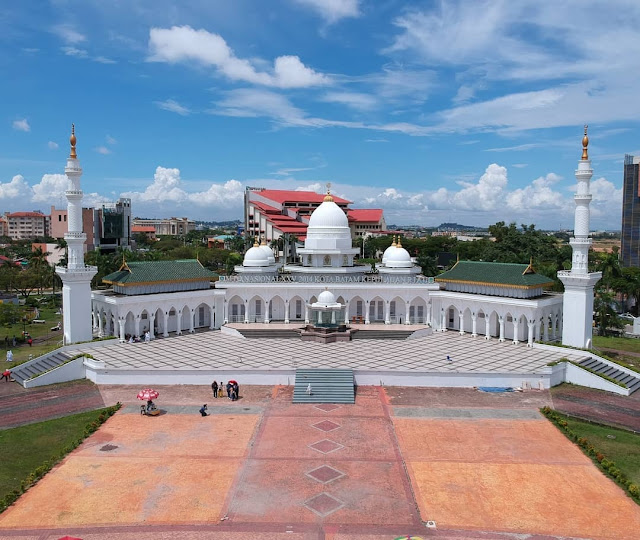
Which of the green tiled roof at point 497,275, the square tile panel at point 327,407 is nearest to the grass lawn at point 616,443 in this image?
the square tile panel at point 327,407

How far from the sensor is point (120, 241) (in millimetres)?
109125

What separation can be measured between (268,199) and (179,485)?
9953cm

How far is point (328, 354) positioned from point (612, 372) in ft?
53.7

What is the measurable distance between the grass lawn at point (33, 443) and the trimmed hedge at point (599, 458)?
19.5m

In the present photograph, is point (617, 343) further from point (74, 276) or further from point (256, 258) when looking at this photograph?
point (74, 276)

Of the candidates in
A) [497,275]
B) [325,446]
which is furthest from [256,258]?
[325,446]

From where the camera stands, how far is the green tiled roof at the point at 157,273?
3747 centimetres

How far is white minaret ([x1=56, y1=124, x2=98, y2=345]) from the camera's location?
33562 millimetres

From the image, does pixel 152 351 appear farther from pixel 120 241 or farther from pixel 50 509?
pixel 120 241

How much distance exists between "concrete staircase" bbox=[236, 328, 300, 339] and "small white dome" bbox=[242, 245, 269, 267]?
7.30 metres

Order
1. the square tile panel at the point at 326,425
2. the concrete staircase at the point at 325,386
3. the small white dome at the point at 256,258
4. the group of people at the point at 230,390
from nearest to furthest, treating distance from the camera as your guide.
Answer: the square tile panel at the point at 326,425 → the concrete staircase at the point at 325,386 → the group of people at the point at 230,390 → the small white dome at the point at 256,258

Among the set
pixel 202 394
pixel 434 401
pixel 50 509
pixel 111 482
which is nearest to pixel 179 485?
pixel 111 482

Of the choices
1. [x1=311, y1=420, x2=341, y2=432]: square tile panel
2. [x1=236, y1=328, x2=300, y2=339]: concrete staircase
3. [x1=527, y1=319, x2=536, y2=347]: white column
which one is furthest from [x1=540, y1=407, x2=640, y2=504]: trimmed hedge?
[x1=236, y1=328, x2=300, y2=339]: concrete staircase

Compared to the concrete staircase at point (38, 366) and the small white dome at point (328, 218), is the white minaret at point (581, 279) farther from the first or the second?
the concrete staircase at point (38, 366)
